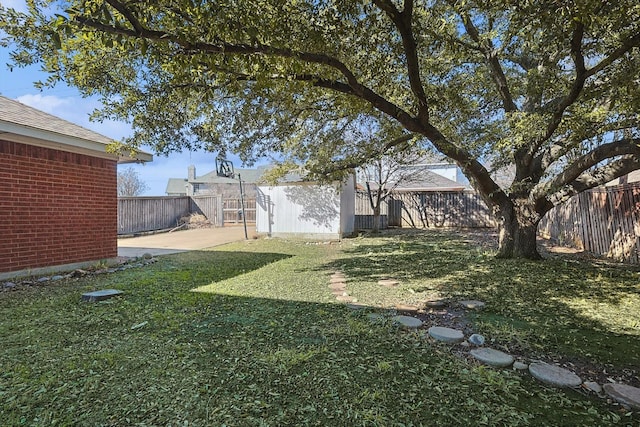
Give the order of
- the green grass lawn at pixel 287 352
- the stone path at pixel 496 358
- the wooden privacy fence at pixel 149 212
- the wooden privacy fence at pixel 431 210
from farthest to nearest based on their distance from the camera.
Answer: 1. the wooden privacy fence at pixel 431 210
2. the wooden privacy fence at pixel 149 212
3. the stone path at pixel 496 358
4. the green grass lawn at pixel 287 352

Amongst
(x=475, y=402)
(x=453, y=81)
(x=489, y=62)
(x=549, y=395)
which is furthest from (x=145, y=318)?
(x=489, y=62)

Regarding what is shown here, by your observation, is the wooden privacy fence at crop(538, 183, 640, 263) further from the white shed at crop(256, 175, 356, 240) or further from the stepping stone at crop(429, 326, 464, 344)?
the white shed at crop(256, 175, 356, 240)

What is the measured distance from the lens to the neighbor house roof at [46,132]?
5.05m

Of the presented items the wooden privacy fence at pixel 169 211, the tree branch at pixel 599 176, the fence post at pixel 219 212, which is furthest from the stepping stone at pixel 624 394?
the fence post at pixel 219 212

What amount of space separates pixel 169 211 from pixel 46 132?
1203cm

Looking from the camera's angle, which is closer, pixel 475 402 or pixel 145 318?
pixel 475 402

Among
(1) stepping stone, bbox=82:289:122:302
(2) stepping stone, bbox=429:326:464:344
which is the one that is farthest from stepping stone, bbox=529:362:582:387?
(1) stepping stone, bbox=82:289:122:302

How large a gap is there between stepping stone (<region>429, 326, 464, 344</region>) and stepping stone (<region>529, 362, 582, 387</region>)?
0.59 meters

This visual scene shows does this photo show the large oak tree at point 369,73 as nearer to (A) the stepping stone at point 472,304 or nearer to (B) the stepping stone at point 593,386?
(A) the stepping stone at point 472,304

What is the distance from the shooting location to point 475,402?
2.05 metres

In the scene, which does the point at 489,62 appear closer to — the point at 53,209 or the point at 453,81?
the point at 453,81

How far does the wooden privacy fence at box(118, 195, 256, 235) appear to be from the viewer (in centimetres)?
1430

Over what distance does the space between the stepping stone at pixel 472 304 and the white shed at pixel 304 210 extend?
24.6 ft

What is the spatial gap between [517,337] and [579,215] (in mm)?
7556
